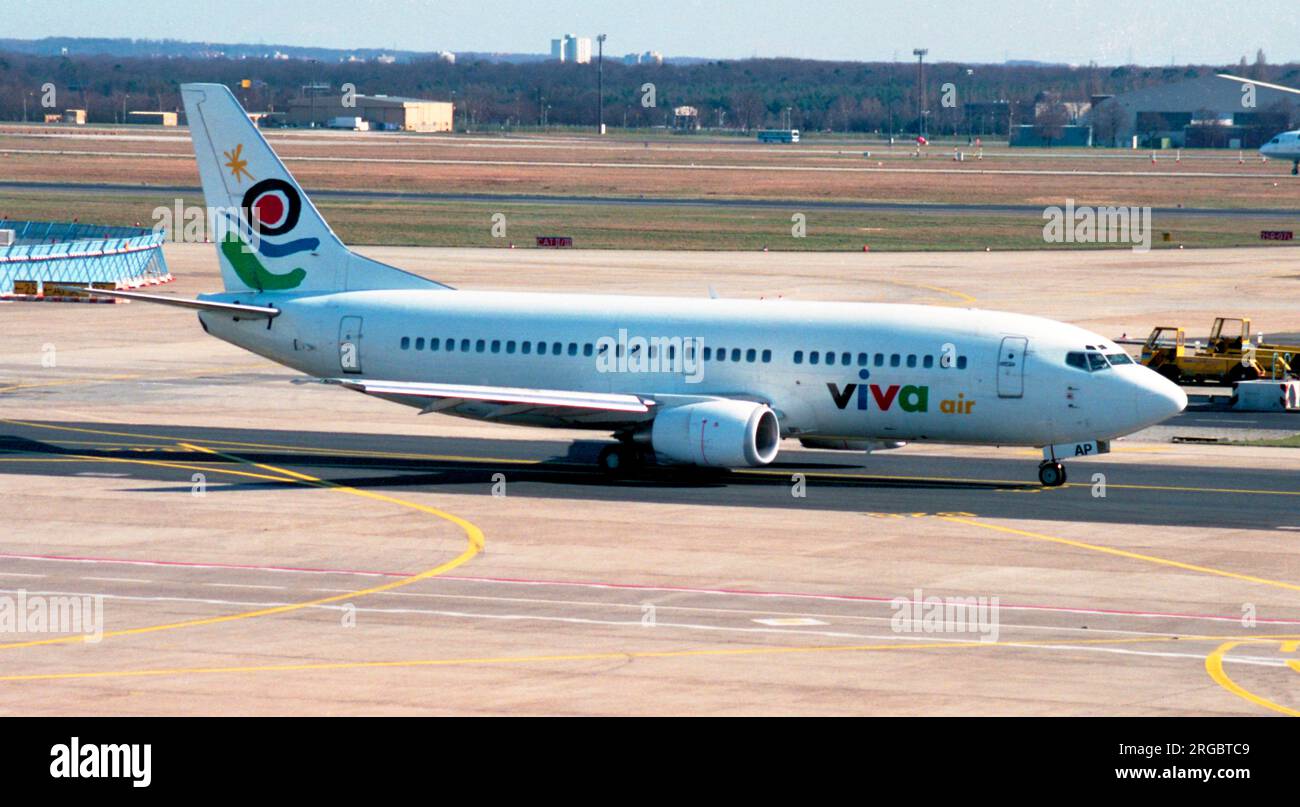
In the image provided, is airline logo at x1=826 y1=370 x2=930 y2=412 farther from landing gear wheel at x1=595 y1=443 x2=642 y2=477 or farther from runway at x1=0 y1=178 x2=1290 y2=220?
runway at x1=0 y1=178 x2=1290 y2=220

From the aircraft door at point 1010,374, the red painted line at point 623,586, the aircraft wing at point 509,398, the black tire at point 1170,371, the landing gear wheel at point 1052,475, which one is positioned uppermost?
the aircraft door at point 1010,374

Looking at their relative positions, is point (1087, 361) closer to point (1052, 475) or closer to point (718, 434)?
point (1052, 475)

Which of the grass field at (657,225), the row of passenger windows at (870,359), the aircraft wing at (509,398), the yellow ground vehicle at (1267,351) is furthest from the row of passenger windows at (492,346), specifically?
the grass field at (657,225)

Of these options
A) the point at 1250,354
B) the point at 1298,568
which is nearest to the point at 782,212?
the point at 1250,354

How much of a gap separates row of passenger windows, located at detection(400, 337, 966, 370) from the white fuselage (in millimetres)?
41

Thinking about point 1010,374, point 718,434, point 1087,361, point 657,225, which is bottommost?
point 718,434

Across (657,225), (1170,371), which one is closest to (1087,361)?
(1170,371)

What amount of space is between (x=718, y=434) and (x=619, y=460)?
3.64 m

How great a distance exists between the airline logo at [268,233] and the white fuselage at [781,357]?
747mm

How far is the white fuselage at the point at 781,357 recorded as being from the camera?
46156 millimetres

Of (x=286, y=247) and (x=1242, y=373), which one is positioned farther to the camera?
(x=1242, y=373)

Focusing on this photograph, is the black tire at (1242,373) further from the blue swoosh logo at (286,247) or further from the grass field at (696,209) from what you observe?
the grass field at (696,209)

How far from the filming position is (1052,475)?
156ft
